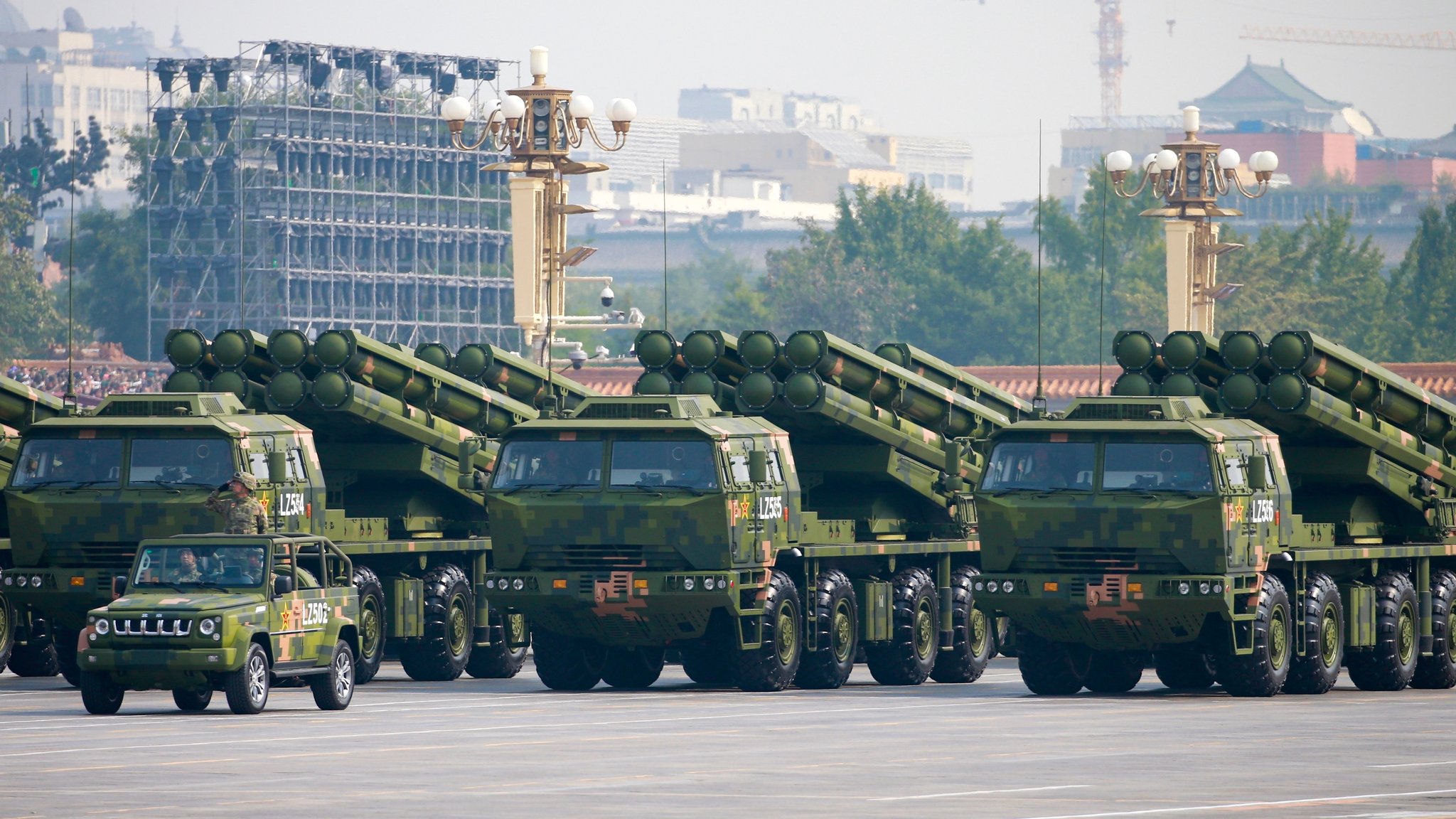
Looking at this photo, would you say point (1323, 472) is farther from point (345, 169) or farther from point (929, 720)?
point (345, 169)

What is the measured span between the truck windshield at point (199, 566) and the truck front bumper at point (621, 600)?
3.71 meters

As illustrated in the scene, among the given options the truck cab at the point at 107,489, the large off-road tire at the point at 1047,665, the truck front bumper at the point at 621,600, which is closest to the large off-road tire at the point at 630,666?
the truck front bumper at the point at 621,600

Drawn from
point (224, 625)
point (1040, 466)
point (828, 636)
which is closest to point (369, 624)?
point (828, 636)

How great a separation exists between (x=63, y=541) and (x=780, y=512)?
6.78 m

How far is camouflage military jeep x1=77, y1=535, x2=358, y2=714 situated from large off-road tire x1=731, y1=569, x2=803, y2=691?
4.11 meters

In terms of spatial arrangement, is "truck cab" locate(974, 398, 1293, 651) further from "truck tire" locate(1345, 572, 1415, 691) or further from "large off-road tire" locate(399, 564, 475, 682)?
"large off-road tire" locate(399, 564, 475, 682)

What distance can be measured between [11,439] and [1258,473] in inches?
509

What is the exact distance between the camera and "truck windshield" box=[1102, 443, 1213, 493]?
992 inches

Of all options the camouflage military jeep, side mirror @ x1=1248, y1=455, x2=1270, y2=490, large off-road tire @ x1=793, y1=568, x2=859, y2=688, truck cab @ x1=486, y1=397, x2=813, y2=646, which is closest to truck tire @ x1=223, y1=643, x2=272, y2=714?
the camouflage military jeep

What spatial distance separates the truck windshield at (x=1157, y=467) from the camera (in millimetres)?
Result: 25203

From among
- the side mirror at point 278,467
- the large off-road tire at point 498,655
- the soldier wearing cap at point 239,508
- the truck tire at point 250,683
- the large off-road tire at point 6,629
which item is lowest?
the large off-road tire at point 498,655

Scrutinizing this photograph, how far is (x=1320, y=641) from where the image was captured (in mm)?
26281

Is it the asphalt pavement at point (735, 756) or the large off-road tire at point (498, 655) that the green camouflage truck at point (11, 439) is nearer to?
the asphalt pavement at point (735, 756)

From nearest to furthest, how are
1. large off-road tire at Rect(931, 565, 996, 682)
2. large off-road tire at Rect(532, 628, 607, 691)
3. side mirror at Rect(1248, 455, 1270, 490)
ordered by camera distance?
1. side mirror at Rect(1248, 455, 1270, 490)
2. large off-road tire at Rect(532, 628, 607, 691)
3. large off-road tire at Rect(931, 565, 996, 682)
